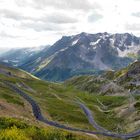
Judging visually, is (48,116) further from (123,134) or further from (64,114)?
(123,134)

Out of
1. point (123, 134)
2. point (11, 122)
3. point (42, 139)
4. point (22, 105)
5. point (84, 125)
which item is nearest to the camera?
point (42, 139)

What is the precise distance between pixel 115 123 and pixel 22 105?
173 feet

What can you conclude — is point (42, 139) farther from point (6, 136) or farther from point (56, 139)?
point (6, 136)

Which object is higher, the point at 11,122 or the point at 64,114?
the point at 11,122

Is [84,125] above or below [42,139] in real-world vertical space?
below

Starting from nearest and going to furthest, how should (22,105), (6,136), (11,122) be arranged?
(6,136)
(11,122)
(22,105)

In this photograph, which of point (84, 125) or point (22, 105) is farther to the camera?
point (22, 105)

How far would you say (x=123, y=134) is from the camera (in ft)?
527

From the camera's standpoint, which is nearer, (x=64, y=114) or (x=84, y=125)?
(x=84, y=125)

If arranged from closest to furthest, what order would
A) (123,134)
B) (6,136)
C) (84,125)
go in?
(6,136), (123,134), (84,125)

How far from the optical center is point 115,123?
187 metres

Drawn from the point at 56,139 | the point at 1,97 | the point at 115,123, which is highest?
the point at 56,139

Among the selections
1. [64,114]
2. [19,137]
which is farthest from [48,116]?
[19,137]

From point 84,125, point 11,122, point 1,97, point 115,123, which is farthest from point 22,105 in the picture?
point 11,122
